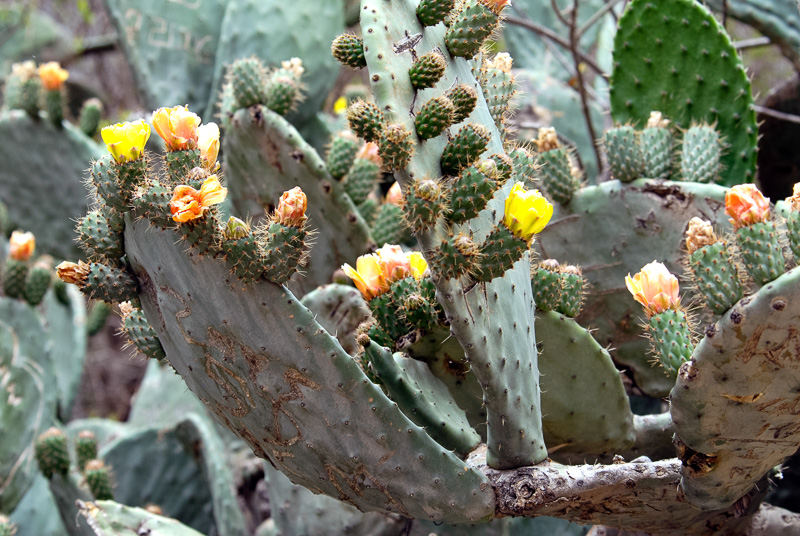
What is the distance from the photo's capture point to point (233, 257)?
3.72ft

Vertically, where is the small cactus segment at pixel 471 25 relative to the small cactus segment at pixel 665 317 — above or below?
above

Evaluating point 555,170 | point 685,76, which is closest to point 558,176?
point 555,170

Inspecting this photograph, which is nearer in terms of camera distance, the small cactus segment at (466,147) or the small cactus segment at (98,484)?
the small cactus segment at (466,147)

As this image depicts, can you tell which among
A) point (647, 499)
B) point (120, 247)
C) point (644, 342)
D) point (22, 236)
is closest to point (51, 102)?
point (22, 236)

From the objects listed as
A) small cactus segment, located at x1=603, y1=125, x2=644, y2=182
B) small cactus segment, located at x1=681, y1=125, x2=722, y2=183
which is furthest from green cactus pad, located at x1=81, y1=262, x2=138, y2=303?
small cactus segment, located at x1=681, y1=125, x2=722, y2=183

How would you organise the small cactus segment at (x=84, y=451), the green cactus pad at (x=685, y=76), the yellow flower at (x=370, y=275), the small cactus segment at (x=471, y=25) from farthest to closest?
the small cactus segment at (x=84, y=451) < the green cactus pad at (x=685, y=76) < the yellow flower at (x=370, y=275) < the small cactus segment at (x=471, y=25)

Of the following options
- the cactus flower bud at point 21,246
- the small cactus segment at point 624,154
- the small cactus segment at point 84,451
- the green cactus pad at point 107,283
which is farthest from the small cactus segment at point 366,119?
the cactus flower bud at point 21,246

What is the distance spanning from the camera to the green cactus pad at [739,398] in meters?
1.03

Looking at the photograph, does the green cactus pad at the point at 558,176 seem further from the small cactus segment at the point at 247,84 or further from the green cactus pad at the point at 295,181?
the small cactus segment at the point at 247,84

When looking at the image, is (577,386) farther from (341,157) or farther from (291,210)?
(341,157)

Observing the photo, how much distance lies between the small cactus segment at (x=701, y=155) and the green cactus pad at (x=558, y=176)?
0.30m

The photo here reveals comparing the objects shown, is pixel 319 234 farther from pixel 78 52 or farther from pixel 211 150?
pixel 78 52

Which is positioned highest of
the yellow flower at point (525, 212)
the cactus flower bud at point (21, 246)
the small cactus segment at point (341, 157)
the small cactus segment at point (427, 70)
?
the cactus flower bud at point (21, 246)

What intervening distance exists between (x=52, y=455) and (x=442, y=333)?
1291 mm
